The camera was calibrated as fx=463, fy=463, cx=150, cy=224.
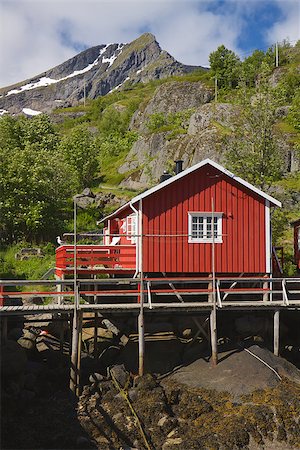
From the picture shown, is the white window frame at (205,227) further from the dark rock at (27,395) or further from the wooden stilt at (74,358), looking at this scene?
the dark rock at (27,395)

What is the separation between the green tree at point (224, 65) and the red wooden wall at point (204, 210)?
5921 cm

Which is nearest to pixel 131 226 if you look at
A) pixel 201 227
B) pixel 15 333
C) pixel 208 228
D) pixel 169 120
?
pixel 201 227

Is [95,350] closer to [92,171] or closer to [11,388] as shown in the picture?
[11,388]

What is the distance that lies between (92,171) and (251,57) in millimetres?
45627

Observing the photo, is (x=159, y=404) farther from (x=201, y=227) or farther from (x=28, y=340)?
(x=201, y=227)

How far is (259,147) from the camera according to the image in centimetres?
2617

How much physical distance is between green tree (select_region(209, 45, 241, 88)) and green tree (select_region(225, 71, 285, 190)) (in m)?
49.7

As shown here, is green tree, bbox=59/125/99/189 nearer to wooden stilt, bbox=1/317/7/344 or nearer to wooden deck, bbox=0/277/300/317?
wooden deck, bbox=0/277/300/317

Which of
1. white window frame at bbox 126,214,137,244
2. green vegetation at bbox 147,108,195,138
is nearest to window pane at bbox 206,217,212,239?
white window frame at bbox 126,214,137,244

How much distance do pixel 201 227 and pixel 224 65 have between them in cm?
6761

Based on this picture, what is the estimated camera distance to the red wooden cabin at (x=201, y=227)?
60.5 feet

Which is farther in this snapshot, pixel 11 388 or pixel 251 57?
pixel 251 57

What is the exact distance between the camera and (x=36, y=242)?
115 ft

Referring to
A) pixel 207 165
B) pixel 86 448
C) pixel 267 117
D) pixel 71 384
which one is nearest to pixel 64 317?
pixel 71 384
